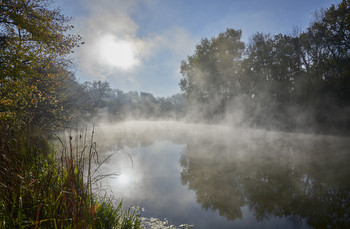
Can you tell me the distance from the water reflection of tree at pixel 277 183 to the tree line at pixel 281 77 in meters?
7.78

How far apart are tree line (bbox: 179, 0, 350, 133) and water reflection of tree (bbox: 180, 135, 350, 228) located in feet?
25.5

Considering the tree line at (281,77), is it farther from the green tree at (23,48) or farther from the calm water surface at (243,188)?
the green tree at (23,48)

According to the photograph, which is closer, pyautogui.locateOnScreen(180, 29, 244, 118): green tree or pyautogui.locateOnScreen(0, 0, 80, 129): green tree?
pyautogui.locateOnScreen(0, 0, 80, 129): green tree

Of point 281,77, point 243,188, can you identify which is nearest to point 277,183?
point 243,188

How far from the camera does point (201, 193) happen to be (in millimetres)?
4539

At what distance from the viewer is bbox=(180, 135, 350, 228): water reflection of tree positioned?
11.6ft

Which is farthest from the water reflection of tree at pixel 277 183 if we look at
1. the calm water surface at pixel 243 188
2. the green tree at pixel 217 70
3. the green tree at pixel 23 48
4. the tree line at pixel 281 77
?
the green tree at pixel 217 70

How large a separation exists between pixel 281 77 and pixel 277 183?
58.0 feet

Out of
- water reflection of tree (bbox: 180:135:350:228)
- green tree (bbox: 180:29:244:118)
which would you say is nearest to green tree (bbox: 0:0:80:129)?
water reflection of tree (bbox: 180:135:350:228)

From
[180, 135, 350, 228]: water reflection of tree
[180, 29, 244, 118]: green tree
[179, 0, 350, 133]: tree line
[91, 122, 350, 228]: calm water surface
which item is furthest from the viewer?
[180, 29, 244, 118]: green tree

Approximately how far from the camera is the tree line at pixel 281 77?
44.0 feet

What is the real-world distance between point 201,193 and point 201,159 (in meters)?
3.07

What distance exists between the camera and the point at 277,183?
4926 mm

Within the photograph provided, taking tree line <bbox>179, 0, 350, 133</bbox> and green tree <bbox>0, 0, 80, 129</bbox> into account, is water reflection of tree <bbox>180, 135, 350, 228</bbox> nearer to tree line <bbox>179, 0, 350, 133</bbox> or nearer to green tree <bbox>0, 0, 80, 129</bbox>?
green tree <bbox>0, 0, 80, 129</bbox>
